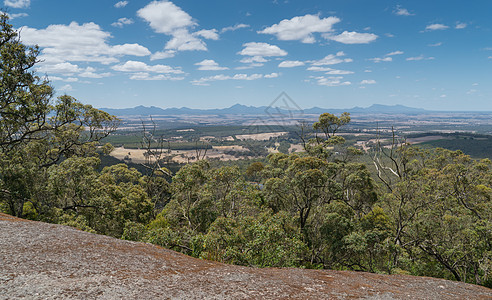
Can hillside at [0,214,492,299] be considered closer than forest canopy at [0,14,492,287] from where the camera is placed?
Yes

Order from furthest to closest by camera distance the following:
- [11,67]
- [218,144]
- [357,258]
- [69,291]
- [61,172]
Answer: [218,144], [357,258], [61,172], [11,67], [69,291]

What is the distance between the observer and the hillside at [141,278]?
6.14 m

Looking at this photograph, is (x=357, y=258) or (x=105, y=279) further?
(x=357, y=258)

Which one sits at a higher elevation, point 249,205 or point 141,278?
point 141,278

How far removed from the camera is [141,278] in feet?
22.6

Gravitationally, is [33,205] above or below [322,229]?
above

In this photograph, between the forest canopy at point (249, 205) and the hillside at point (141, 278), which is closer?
the hillside at point (141, 278)

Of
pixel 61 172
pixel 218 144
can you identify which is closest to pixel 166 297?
pixel 61 172

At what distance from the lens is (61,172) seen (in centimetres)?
1877

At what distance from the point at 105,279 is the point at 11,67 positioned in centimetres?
1834

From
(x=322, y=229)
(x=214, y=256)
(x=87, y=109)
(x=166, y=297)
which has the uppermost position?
(x=87, y=109)

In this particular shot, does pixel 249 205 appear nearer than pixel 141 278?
No

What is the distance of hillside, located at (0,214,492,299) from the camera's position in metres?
6.14

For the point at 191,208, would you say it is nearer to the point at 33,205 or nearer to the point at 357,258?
the point at 33,205
